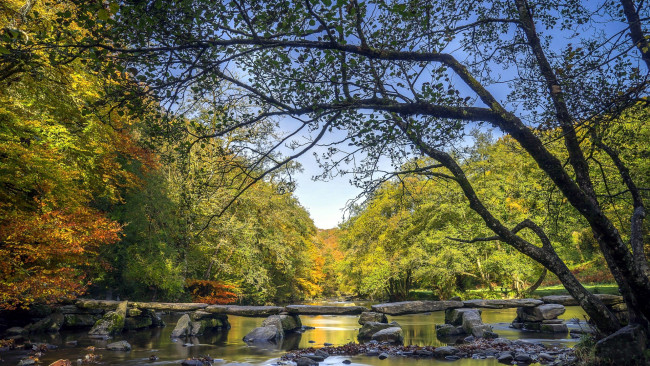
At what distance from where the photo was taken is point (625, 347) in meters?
5.93

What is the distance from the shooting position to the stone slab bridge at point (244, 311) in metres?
14.7

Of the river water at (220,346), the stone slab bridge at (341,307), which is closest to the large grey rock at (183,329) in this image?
the river water at (220,346)

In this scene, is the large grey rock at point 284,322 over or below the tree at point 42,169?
below

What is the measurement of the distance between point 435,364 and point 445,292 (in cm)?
2153

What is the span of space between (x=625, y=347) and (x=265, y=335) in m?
10.6

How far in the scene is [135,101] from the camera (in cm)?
514

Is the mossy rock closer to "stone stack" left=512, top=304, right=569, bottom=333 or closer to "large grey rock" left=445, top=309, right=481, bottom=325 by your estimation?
"large grey rock" left=445, top=309, right=481, bottom=325

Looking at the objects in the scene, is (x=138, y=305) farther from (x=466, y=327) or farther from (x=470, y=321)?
(x=470, y=321)

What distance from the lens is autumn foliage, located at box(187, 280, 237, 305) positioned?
23009 mm

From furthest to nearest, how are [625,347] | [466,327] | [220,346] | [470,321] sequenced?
1. [466,327]
2. [470,321]
3. [220,346]
4. [625,347]

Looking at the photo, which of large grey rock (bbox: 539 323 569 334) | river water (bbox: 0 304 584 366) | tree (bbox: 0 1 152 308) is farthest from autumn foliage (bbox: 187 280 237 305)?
large grey rock (bbox: 539 323 569 334)

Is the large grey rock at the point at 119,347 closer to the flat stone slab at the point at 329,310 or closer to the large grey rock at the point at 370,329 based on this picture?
the flat stone slab at the point at 329,310

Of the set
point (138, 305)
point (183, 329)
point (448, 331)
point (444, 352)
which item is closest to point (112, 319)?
point (138, 305)

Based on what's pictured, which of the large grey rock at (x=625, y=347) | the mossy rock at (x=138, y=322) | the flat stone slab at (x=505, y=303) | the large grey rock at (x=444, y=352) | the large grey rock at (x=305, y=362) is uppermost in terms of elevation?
the large grey rock at (x=625, y=347)
